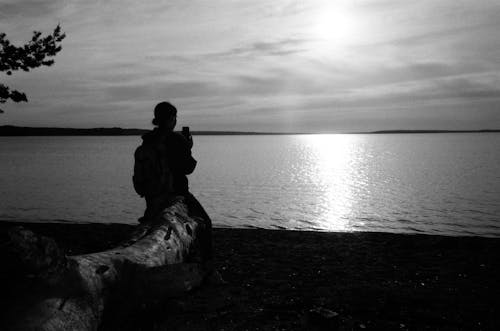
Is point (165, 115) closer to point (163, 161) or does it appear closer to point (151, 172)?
point (163, 161)

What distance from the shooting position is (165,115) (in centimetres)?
627

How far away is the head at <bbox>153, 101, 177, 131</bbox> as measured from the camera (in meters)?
6.23

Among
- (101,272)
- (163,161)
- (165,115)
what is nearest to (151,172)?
(163,161)

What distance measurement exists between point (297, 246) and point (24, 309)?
10.7 metres

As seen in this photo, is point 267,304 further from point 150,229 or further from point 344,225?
point 344,225

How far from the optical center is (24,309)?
8.60ft

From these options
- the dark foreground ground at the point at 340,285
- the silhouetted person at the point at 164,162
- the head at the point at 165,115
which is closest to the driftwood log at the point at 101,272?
the dark foreground ground at the point at 340,285

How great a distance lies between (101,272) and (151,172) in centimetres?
286

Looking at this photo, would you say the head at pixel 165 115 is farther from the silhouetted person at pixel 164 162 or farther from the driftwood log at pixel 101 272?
the driftwood log at pixel 101 272

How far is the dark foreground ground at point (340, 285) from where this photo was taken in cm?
591

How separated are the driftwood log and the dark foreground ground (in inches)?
8.4

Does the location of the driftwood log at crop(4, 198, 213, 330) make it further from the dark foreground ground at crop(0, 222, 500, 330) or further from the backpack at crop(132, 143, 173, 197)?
the backpack at crop(132, 143, 173, 197)

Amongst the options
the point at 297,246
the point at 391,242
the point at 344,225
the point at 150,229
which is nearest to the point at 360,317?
the point at 150,229

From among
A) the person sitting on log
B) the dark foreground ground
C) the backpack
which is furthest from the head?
the dark foreground ground
